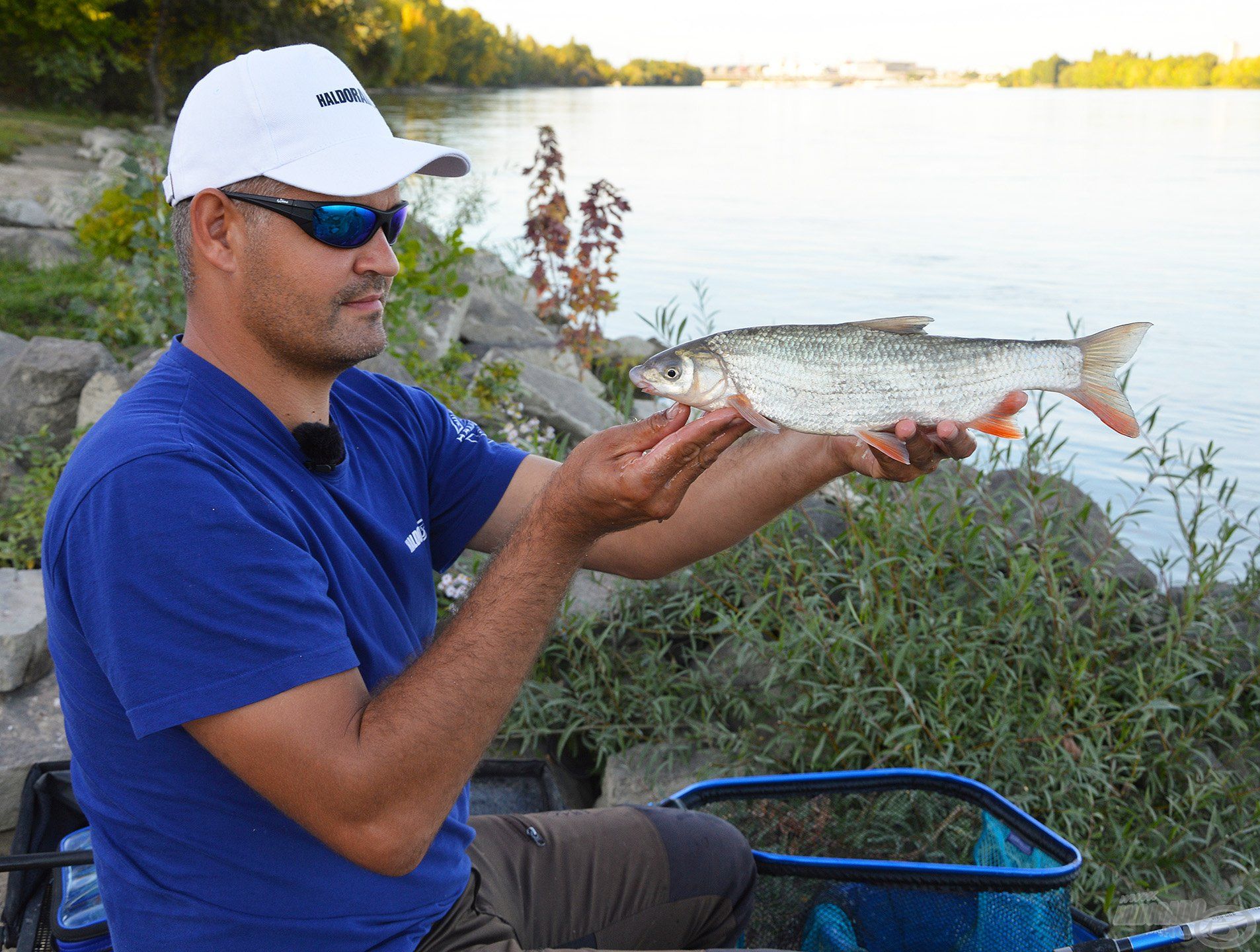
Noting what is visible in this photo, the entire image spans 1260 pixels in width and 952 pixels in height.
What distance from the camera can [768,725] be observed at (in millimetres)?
3912

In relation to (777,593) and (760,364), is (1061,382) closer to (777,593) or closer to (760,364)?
(760,364)

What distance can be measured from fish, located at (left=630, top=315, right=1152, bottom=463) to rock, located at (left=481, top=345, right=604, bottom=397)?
5.54 m

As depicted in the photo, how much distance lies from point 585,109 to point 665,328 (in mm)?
55735

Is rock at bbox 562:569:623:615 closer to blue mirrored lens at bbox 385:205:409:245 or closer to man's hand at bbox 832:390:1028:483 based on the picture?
man's hand at bbox 832:390:1028:483

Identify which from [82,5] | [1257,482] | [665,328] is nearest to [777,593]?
[665,328]

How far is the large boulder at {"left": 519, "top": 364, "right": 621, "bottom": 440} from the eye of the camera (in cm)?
636

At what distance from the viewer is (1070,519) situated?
402 cm

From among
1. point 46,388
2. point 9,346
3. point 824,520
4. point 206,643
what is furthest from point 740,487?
point 9,346

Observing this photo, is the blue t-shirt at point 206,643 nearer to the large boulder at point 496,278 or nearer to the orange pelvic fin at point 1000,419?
the orange pelvic fin at point 1000,419

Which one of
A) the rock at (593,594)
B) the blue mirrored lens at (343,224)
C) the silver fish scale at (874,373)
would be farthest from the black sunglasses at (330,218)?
the rock at (593,594)

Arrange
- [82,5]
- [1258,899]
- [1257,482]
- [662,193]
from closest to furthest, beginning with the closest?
[1258,899]
[1257,482]
[662,193]
[82,5]

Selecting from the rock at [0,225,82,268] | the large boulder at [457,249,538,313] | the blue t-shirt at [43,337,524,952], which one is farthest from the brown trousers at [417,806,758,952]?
the rock at [0,225,82,268]

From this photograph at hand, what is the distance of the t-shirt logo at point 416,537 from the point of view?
97.7 inches

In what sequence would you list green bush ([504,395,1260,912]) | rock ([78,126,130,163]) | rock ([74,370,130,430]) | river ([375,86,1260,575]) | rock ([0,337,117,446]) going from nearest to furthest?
1. green bush ([504,395,1260,912])
2. rock ([74,370,130,430])
3. rock ([0,337,117,446])
4. river ([375,86,1260,575])
5. rock ([78,126,130,163])
